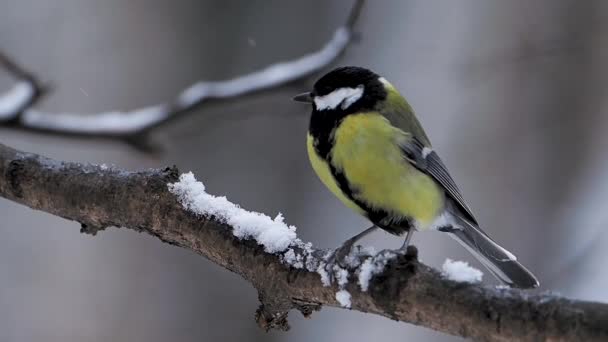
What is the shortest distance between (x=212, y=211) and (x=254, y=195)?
218 cm

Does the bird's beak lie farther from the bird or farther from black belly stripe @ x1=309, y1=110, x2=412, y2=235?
black belly stripe @ x1=309, y1=110, x2=412, y2=235

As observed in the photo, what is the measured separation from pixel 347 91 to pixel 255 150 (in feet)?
5.10

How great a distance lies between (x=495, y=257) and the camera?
2406mm

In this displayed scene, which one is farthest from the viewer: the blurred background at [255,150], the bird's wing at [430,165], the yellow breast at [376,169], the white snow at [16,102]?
the blurred background at [255,150]

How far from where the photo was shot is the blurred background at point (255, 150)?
3.82 meters

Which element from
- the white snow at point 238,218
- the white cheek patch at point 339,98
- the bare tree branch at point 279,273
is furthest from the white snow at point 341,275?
the white cheek patch at point 339,98

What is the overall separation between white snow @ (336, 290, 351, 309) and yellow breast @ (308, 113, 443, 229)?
725mm

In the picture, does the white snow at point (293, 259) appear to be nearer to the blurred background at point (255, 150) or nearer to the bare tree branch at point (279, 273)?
the bare tree branch at point (279, 273)

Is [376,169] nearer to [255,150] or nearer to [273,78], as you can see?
[273,78]

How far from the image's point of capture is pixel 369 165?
2.23 m

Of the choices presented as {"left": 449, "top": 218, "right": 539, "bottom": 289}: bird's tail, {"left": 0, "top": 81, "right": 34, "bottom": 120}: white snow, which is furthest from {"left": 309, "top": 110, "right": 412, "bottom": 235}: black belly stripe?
{"left": 0, "top": 81, "right": 34, "bottom": 120}: white snow

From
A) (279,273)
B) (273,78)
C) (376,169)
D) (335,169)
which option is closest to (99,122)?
(273,78)

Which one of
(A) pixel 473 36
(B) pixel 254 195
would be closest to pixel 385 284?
(B) pixel 254 195

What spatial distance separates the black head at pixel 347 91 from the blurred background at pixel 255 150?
24.6 inches
